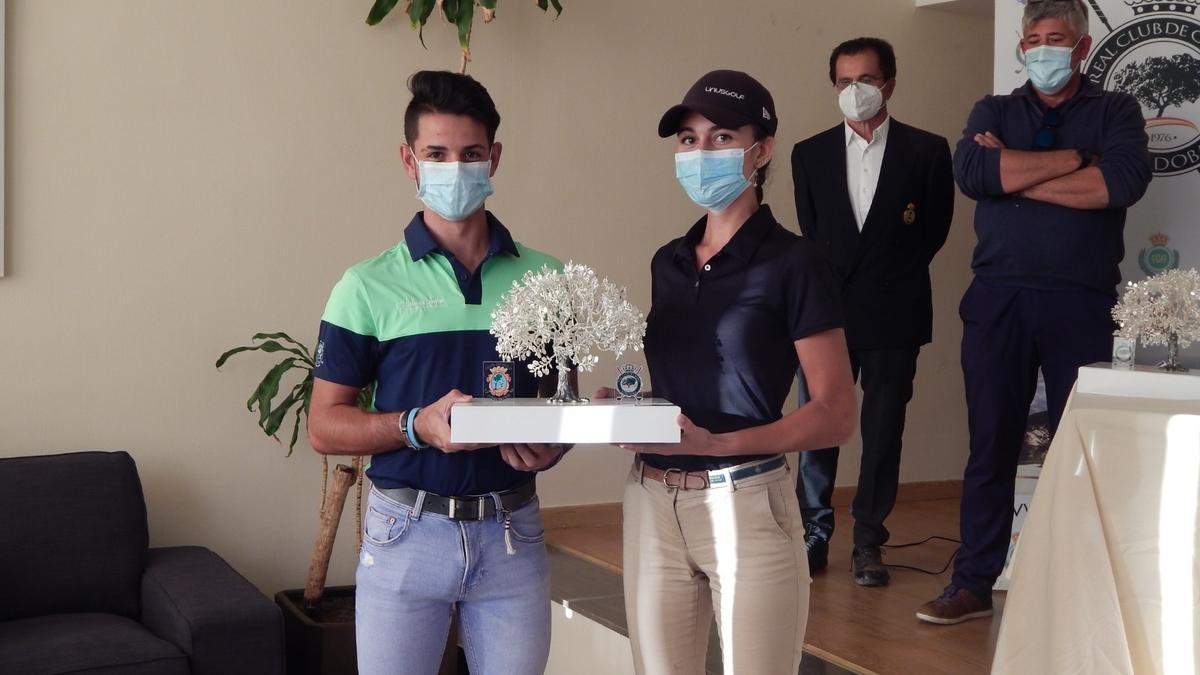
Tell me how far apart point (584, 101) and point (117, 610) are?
2602 millimetres

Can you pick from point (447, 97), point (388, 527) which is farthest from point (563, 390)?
point (447, 97)

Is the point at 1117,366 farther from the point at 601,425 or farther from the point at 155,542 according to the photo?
the point at 155,542

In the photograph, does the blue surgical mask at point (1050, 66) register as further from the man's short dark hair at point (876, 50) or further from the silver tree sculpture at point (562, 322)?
the silver tree sculpture at point (562, 322)

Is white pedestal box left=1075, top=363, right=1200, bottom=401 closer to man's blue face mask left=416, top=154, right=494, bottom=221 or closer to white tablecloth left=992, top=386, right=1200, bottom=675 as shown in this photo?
white tablecloth left=992, top=386, right=1200, bottom=675

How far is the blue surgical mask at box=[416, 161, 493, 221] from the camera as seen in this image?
6.98ft

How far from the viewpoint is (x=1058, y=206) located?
3572 millimetres

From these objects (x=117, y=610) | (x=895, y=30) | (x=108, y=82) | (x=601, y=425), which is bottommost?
(x=117, y=610)

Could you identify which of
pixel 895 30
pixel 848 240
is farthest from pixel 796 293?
pixel 895 30

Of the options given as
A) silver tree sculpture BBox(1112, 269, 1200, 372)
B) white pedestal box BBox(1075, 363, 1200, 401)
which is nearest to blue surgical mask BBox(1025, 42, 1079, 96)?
silver tree sculpture BBox(1112, 269, 1200, 372)

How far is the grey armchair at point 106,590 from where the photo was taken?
3486 millimetres

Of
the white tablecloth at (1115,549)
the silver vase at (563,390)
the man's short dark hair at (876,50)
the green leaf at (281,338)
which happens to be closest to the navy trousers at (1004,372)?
the white tablecloth at (1115,549)

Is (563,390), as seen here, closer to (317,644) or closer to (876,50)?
(317,644)

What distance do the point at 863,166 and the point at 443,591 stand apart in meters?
Result: 2.86

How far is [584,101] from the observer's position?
16.7 feet
